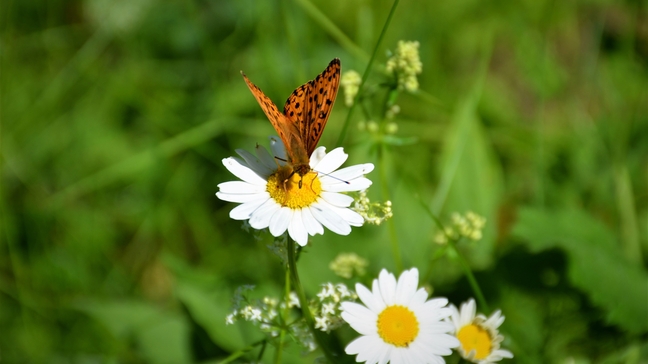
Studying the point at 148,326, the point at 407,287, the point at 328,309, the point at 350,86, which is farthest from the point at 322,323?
the point at 148,326

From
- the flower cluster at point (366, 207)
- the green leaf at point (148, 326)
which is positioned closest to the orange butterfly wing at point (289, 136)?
the flower cluster at point (366, 207)

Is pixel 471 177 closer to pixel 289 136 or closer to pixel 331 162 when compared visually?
pixel 331 162

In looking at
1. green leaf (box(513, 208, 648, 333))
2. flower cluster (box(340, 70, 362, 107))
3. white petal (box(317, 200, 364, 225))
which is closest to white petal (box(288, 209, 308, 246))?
white petal (box(317, 200, 364, 225))

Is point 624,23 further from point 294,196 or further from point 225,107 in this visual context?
point 294,196

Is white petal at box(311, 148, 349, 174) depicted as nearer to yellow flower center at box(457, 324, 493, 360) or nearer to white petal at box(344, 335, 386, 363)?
white petal at box(344, 335, 386, 363)

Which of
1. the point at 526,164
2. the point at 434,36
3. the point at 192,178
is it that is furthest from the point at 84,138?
the point at 526,164

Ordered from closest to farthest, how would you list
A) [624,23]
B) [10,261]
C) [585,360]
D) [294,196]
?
[294,196] → [585,360] → [10,261] → [624,23]
